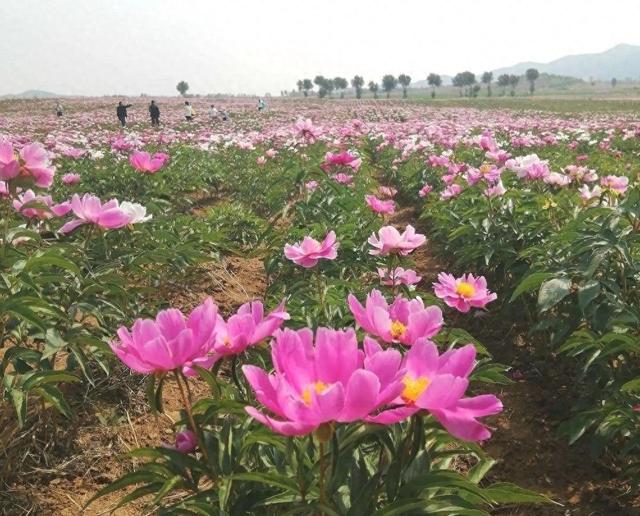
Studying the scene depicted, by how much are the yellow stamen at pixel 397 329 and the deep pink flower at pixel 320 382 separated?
0.90 feet

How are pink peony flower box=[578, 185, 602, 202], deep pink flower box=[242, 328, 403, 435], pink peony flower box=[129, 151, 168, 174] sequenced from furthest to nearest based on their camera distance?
pink peony flower box=[578, 185, 602, 202], pink peony flower box=[129, 151, 168, 174], deep pink flower box=[242, 328, 403, 435]

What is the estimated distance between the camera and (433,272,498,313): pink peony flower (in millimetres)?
1924

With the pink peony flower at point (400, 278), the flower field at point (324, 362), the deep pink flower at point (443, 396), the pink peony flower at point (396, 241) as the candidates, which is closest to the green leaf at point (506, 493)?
the flower field at point (324, 362)

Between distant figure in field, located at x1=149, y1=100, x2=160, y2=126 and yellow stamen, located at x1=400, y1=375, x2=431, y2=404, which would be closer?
yellow stamen, located at x1=400, y1=375, x2=431, y2=404

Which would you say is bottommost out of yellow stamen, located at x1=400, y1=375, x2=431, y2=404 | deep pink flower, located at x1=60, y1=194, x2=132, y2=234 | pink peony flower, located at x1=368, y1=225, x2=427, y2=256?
yellow stamen, located at x1=400, y1=375, x2=431, y2=404

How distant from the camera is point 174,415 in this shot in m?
2.89

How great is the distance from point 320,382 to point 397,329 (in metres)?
0.40

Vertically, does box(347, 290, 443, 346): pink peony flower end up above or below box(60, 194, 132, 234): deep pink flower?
below

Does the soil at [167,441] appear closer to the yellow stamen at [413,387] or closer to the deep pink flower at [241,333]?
the deep pink flower at [241,333]

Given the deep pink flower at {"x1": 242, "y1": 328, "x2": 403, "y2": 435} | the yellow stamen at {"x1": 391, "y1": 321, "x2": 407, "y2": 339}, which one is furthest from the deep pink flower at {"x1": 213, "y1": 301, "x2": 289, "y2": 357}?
the yellow stamen at {"x1": 391, "y1": 321, "x2": 407, "y2": 339}

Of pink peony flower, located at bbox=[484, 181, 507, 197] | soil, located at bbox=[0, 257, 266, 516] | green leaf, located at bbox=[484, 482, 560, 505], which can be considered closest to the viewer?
green leaf, located at bbox=[484, 482, 560, 505]

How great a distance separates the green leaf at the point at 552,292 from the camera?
2.48m

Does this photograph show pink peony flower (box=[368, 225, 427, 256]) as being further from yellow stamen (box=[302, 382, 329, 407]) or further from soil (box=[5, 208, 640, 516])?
yellow stamen (box=[302, 382, 329, 407])

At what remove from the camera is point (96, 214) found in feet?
7.29
